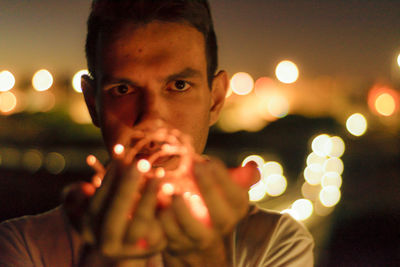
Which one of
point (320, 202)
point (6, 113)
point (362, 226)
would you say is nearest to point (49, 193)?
point (320, 202)

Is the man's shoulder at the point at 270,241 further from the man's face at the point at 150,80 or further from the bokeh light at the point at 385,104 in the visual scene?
the bokeh light at the point at 385,104

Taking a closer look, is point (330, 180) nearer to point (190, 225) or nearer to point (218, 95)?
point (218, 95)

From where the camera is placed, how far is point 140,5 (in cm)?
265

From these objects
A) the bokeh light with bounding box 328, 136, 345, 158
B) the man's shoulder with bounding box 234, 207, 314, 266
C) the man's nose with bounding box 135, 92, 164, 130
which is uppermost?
the man's nose with bounding box 135, 92, 164, 130

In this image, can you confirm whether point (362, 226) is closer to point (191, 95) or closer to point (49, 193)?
point (191, 95)

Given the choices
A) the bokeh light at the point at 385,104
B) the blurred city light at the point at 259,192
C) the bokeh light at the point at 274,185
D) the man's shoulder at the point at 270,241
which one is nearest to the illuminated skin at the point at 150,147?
the man's shoulder at the point at 270,241

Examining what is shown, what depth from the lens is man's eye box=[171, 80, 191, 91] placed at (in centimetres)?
258

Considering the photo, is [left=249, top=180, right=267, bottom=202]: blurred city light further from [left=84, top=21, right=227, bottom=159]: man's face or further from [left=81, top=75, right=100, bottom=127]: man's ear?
[left=84, top=21, right=227, bottom=159]: man's face

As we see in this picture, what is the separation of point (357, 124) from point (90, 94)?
24.5m

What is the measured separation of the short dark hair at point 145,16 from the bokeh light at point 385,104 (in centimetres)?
1817

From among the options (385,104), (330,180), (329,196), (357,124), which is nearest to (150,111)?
(329,196)

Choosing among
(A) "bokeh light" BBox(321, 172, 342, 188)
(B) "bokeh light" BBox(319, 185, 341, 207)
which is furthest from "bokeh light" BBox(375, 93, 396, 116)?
(B) "bokeh light" BBox(319, 185, 341, 207)

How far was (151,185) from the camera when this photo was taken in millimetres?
1921

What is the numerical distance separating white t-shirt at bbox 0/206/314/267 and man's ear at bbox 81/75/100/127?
74 centimetres
